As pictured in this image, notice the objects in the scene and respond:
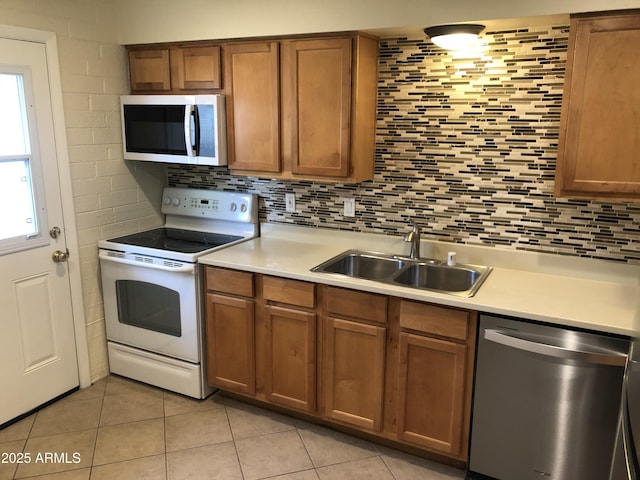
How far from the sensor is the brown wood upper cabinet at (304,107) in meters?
2.54

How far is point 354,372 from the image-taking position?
251 cm

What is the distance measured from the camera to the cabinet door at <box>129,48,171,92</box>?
3014mm

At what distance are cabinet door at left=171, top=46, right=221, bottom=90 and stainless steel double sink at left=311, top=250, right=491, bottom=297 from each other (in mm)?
1202

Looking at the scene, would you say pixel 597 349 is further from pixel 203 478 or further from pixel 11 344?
pixel 11 344

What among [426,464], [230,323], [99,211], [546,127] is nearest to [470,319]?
[426,464]

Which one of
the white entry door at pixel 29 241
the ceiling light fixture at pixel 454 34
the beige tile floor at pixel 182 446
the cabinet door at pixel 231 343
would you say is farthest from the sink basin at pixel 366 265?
the white entry door at pixel 29 241

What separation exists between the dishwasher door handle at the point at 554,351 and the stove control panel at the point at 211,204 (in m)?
1.67

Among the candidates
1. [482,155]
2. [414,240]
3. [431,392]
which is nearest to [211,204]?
[414,240]

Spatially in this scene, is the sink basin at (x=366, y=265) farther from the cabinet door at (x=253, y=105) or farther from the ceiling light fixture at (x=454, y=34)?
the ceiling light fixture at (x=454, y=34)

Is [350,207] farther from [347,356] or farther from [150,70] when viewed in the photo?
[150,70]

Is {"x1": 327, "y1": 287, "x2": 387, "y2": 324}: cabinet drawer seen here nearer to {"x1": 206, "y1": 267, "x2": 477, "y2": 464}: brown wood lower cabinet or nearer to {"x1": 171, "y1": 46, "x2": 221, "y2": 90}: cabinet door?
{"x1": 206, "y1": 267, "x2": 477, "y2": 464}: brown wood lower cabinet

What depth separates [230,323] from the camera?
280 cm

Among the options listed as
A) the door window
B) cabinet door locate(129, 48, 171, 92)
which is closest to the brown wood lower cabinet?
the door window

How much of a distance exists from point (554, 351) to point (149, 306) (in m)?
2.17
